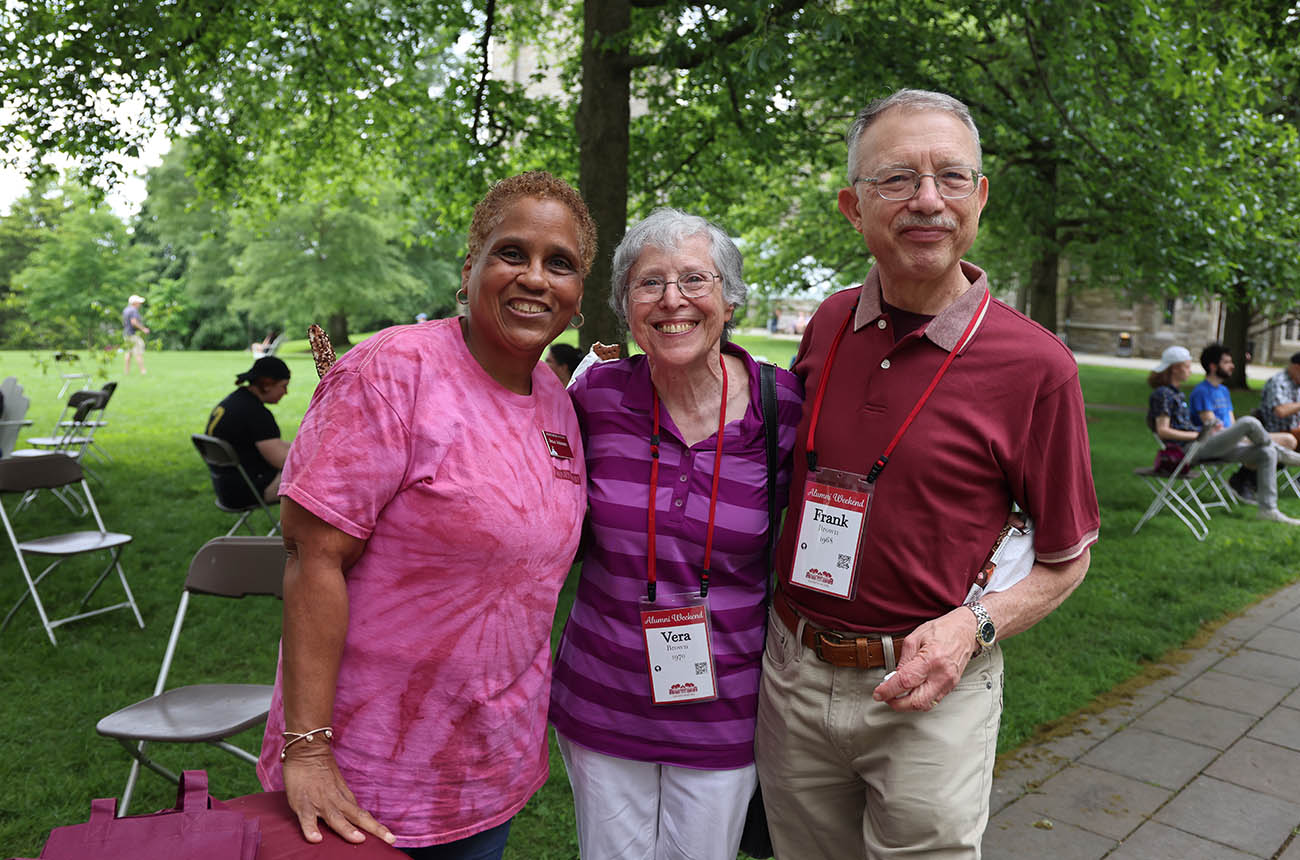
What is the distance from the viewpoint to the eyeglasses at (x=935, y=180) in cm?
192

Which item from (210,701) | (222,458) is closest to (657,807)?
(210,701)

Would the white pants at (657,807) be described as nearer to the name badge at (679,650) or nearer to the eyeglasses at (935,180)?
the name badge at (679,650)

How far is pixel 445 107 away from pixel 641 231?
920 centimetres

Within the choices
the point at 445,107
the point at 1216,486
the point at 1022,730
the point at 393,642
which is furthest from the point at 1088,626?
the point at 445,107

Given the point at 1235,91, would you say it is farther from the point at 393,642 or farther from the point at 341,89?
the point at 393,642

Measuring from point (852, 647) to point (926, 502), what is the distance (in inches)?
13.2

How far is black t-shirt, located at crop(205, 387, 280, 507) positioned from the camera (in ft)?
22.5

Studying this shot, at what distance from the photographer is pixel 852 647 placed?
1.98m

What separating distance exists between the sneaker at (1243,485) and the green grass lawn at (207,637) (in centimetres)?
37

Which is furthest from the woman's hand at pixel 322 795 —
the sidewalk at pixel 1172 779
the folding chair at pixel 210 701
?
the sidewalk at pixel 1172 779

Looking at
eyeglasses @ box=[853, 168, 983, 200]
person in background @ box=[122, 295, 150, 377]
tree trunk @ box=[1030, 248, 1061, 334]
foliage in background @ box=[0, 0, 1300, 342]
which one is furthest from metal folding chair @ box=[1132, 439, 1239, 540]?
person in background @ box=[122, 295, 150, 377]

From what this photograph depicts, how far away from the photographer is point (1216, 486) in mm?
10172

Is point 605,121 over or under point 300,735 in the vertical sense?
over

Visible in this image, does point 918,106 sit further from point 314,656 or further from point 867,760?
point 314,656
